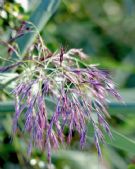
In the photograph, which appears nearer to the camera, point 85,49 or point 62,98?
point 62,98

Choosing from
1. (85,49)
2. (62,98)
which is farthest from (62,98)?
(85,49)

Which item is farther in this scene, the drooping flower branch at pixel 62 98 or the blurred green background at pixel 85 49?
the blurred green background at pixel 85 49

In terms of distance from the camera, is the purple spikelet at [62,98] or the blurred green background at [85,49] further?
the blurred green background at [85,49]

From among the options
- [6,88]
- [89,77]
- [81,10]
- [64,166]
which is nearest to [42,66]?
[89,77]

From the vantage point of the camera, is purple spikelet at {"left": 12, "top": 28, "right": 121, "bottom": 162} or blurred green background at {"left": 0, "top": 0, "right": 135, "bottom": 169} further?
blurred green background at {"left": 0, "top": 0, "right": 135, "bottom": 169}

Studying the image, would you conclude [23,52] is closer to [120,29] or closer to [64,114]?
[64,114]

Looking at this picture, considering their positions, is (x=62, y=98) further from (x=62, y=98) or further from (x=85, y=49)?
(x=85, y=49)

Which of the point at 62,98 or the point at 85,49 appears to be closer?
the point at 62,98

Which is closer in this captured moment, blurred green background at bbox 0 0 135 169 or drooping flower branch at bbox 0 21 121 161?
drooping flower branch at bbox 0 21 121 161
